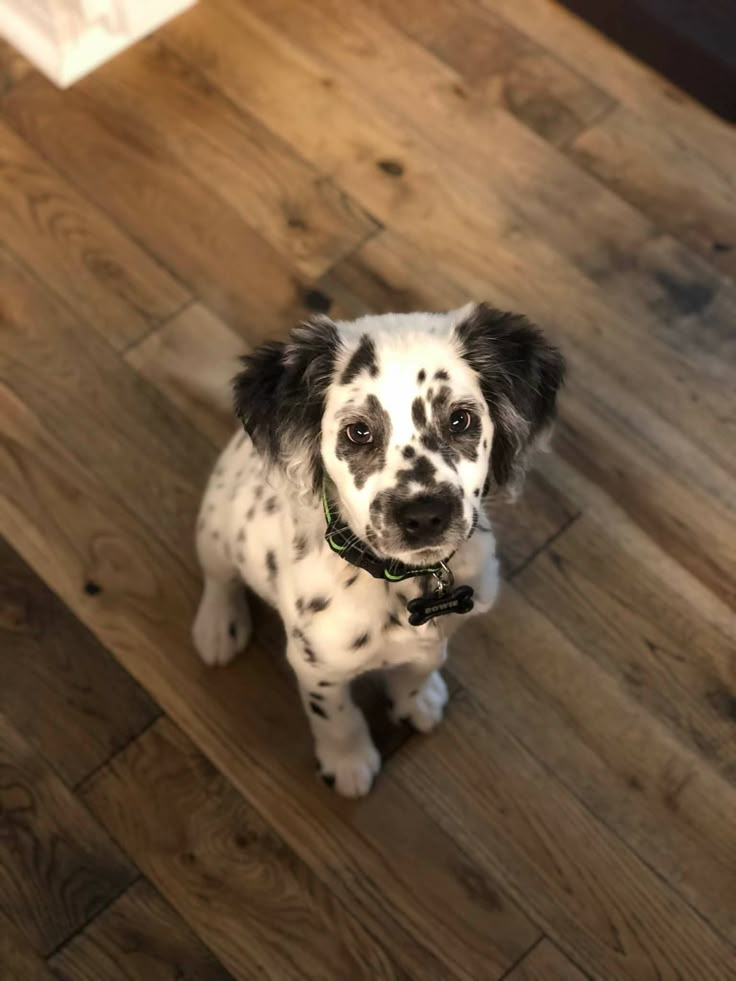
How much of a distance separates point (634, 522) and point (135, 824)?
4.22ft

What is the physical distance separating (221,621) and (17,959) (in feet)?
2.51

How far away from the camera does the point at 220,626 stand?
92.3 inches

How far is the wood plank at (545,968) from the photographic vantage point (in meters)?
2.13

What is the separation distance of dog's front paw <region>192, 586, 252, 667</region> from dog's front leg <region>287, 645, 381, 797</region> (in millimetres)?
230

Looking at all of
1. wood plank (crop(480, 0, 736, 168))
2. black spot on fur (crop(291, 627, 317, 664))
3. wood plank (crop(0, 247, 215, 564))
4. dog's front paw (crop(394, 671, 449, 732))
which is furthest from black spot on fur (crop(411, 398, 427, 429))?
wood plank (crop(480, 0, 736, 168))

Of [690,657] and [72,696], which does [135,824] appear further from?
[690,657]

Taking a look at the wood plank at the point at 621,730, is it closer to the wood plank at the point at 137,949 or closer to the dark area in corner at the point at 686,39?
the wood plank at the point at 137,949

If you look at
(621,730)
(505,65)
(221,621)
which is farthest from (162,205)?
(621,730)

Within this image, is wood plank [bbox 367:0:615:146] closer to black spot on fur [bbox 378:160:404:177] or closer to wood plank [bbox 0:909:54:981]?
black spot on fur [bbox 378:160:404:177]

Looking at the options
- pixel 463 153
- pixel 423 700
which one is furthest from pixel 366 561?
pixel 463 153

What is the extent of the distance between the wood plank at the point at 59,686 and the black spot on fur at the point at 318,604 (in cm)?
71

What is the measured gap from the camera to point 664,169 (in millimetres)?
2918

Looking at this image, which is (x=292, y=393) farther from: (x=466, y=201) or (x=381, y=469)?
(x=466, y=201)

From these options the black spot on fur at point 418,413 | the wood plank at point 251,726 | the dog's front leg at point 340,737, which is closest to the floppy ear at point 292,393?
the black spot on fur at point 418,413
